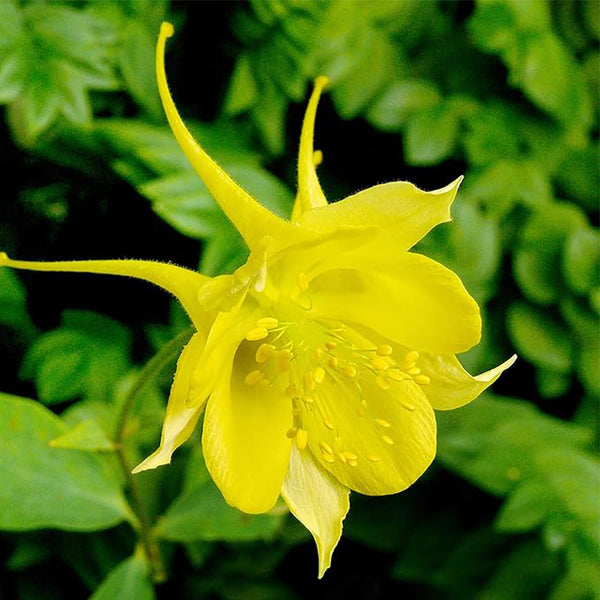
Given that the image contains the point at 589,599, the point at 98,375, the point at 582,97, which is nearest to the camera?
the point at 98,375

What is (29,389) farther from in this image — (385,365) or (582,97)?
(582,97)

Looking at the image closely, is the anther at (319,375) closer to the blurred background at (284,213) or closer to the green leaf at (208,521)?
the blurred background at (284,213)

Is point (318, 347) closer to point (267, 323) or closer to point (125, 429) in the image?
point (267, 323)

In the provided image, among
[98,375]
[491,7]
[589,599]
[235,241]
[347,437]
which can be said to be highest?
[491,7]

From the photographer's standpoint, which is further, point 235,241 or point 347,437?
point 235,241

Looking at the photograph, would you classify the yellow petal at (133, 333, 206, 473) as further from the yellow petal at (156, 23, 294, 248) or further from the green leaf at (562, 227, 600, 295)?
the green leaf at (562, 227, 600, 295)

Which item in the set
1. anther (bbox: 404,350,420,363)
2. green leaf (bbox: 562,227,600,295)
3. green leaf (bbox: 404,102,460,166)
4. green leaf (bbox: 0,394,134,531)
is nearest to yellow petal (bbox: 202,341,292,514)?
anther (bbox: 404,350,420,363)

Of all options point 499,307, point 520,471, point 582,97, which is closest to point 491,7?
point 582,97
